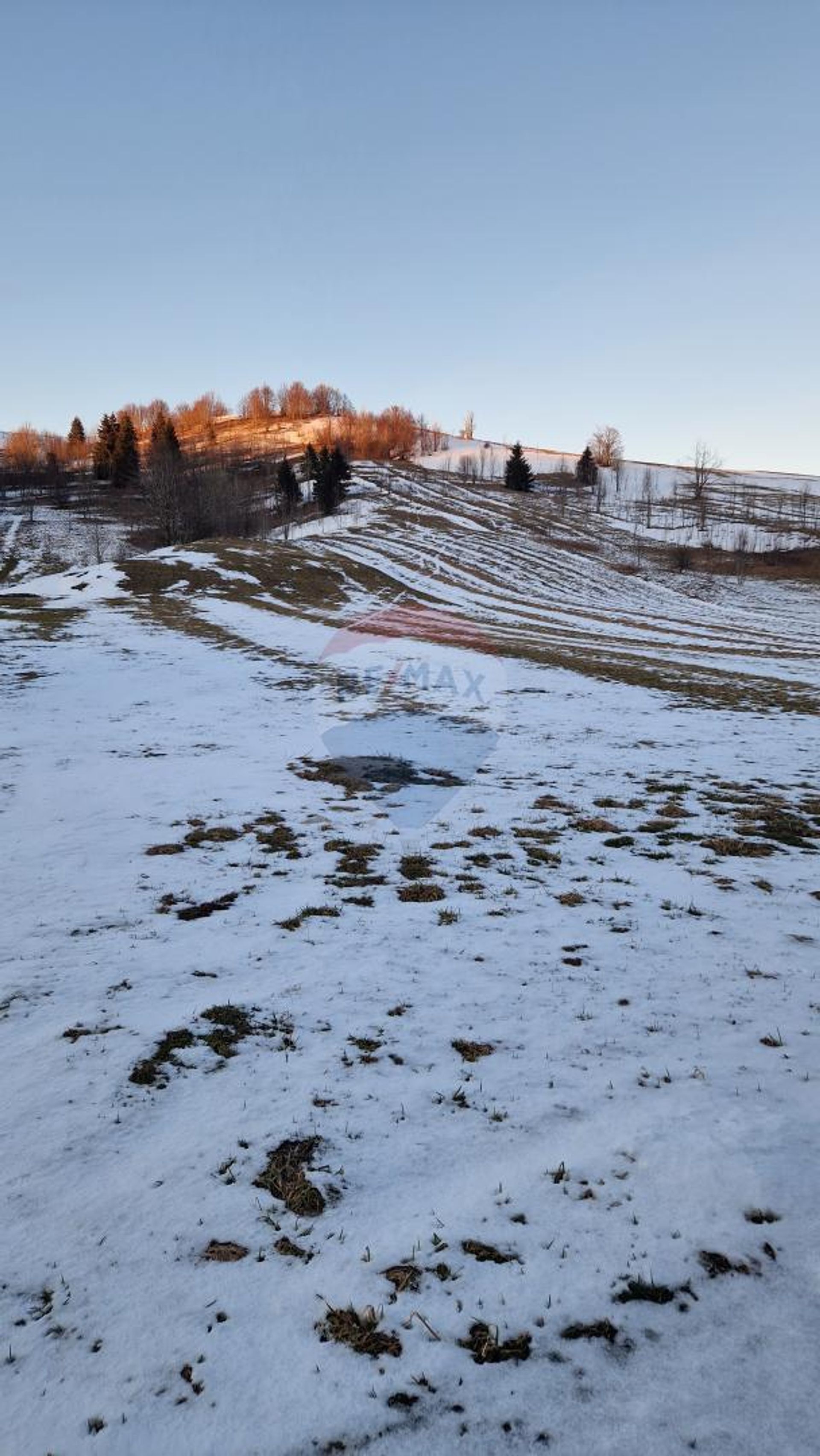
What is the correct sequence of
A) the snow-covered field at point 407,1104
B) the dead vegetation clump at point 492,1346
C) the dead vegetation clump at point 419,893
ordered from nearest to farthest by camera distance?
the snow-covered field at point 407,1104 < the dead vegetation clump at point 492,1346 < the dead vegetation clump at point 419,893

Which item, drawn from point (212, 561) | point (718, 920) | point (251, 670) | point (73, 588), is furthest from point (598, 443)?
point (718, 920)

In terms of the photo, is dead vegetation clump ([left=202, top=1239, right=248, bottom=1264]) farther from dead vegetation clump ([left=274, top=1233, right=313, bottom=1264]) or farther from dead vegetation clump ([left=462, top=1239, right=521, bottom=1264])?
dead vegetation clump ([left=462, top=1239, right=521, bottom=1264])

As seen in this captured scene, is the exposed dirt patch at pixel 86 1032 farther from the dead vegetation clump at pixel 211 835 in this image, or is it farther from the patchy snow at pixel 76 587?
the patchy snow at pixel 76 587

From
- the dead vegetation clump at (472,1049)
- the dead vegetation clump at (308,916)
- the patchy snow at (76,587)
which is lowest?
the dead vegetation clump at (472,1049)

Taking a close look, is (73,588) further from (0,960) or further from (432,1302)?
(432,1302)

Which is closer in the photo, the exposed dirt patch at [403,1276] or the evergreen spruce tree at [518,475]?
the exposed dirt patch at [403,1276]

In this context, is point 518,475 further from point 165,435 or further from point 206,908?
point 206,908

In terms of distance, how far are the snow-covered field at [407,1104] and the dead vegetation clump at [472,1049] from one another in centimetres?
2

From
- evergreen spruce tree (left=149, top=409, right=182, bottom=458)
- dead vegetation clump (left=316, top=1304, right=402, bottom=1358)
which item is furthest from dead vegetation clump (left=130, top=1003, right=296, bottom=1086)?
evergreen spruce tree (left=149, top=409, right=182, bottom=458)

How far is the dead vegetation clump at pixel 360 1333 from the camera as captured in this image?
8.98 feet

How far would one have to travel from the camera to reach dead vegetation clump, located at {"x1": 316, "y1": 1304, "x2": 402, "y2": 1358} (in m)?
2.74

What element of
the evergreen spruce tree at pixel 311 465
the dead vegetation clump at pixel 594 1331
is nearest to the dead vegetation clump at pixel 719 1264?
the dead vegetation clump at pixel 594 1331

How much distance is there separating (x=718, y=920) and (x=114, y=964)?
5.47 m

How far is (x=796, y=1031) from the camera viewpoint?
15.6ft
